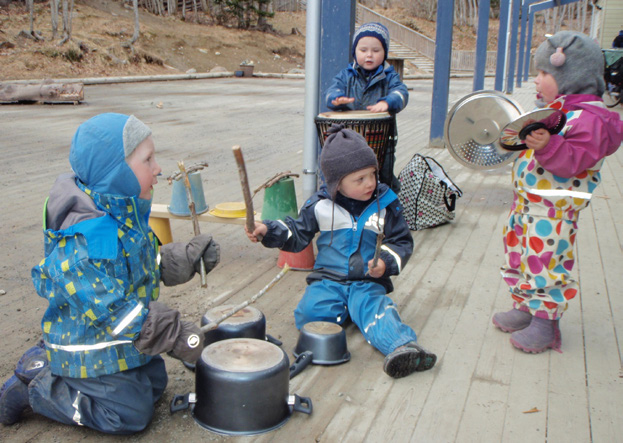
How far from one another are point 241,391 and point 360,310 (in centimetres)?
95

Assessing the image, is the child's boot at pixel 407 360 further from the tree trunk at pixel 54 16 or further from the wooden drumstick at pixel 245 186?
the tree trunk at pixel 54 16

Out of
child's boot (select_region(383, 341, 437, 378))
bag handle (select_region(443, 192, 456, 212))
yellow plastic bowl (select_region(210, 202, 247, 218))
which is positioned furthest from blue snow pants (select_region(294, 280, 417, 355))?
bag handle (select_region(443, 192, 456, 212))

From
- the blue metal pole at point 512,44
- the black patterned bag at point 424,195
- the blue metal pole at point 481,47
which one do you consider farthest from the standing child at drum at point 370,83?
the blue metal pole at point 512,44

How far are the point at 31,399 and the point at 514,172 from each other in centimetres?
230

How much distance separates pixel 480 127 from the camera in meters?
3.05

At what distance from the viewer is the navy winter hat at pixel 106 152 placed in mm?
2102

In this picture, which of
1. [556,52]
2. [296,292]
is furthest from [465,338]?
[556,52]

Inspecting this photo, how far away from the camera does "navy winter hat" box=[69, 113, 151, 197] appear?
2.10m

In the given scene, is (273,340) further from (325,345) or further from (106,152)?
(106,152)

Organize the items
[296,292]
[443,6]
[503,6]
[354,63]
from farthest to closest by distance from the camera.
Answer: [503,6] → [443,6] → [354,63] → [296,292]

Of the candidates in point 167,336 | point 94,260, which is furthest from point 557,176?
point 94,260

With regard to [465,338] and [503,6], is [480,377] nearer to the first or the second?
[465,338]

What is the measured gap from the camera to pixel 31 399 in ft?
7.38

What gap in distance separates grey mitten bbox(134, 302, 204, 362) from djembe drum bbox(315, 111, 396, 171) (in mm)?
1768
